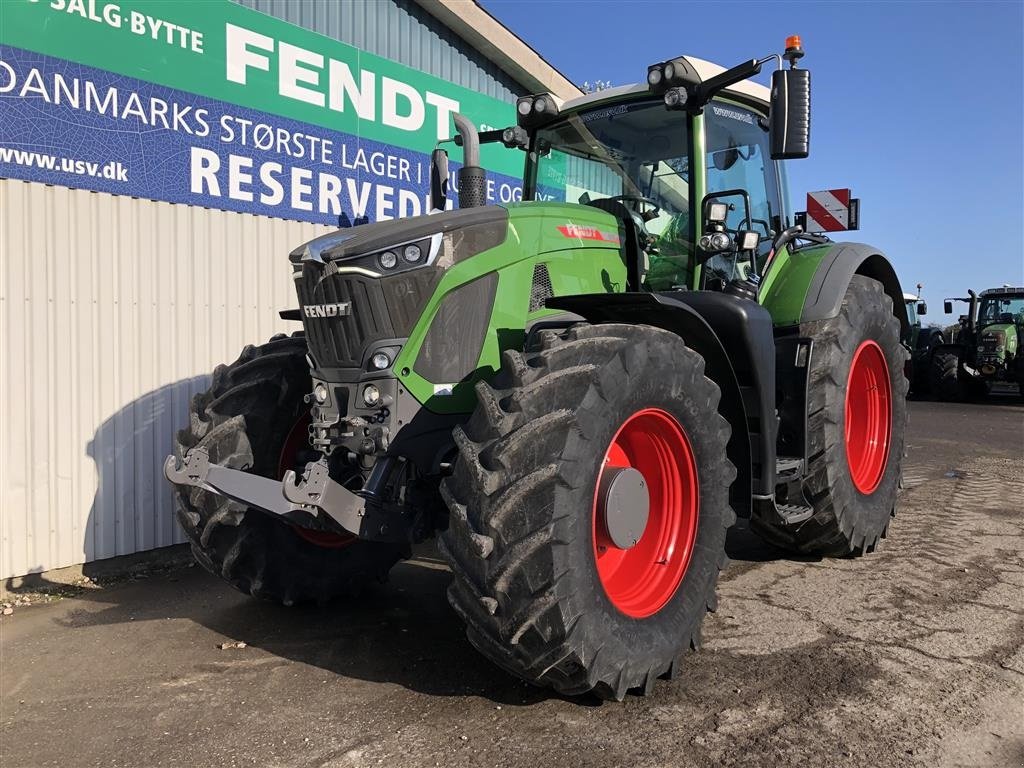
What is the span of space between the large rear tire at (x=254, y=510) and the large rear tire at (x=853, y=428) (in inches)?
95.0

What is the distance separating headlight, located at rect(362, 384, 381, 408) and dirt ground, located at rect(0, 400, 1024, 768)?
3.80 ft

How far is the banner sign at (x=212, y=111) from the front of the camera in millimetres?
4855

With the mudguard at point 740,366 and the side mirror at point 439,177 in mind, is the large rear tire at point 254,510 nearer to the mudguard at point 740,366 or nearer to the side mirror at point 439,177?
the side mirror at point 439,177

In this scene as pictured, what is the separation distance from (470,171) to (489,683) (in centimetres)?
231

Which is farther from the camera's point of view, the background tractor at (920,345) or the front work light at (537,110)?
the background tractor at (920,345)

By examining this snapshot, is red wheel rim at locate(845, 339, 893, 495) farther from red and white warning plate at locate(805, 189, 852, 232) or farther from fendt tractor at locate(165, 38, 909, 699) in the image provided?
red and white warning plate at locate(805, 189, 852, 232)

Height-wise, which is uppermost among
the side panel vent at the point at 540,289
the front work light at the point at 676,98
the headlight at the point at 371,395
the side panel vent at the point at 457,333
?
the front work light at the point at 676,98

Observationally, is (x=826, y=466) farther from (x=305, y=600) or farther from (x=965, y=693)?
(x=305, y=600)

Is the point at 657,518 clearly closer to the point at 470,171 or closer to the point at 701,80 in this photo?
the point at 470,171

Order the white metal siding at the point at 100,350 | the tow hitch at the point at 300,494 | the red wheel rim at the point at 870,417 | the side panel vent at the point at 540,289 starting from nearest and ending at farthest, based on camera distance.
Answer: the tow hitch at the point at 300,494 → the side panel vent at the point at 540,289 → the white metal siding at the point at 100,350 → the red wheel rim at the point at 870,417

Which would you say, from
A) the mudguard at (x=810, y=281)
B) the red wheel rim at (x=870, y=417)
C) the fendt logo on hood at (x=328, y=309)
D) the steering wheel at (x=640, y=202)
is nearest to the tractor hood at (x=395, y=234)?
the fendt logo on hood at (x=328, y=309)

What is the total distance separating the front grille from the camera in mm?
3258

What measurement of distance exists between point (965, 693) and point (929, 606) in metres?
1.07

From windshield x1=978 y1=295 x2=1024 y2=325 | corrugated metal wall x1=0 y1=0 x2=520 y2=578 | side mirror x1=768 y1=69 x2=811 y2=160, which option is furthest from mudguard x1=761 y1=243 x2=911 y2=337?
windshield x1=978 y1=295 x2=1024 y2=325
